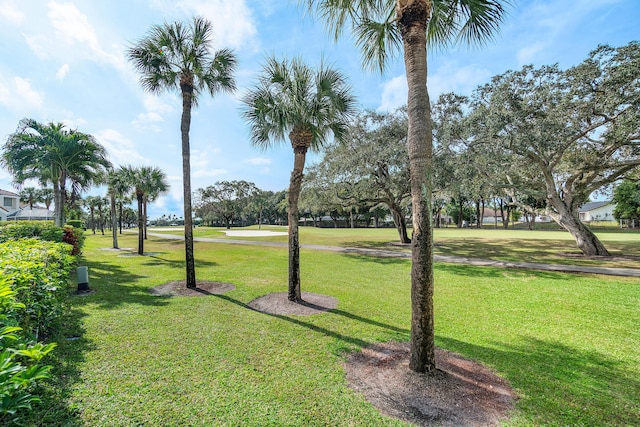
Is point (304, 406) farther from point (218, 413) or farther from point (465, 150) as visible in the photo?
point (465, 150)

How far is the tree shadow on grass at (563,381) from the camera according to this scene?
3115 mm

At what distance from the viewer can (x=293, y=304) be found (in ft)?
23.7

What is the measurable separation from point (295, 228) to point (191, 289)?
4259mm

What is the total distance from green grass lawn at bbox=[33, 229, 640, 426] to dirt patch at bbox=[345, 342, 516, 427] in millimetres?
198

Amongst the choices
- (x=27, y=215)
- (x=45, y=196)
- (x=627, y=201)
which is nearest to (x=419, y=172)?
(x=627, y=201)

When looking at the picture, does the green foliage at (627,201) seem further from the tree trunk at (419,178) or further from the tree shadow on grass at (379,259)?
the tree trunk at (419,178)

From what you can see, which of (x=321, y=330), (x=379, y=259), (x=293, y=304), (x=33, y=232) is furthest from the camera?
(x=379, y=259)

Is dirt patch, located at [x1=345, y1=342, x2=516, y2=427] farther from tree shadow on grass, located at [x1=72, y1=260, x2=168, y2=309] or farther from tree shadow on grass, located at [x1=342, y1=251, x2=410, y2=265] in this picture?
tree shadow on grass, located at [x1=342, y1=251, x2=410, y2=265]

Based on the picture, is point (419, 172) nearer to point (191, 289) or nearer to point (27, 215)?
point (191, 289)

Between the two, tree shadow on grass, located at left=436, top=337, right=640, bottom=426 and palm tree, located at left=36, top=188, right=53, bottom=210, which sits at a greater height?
palm tree, located at left=36, top=188, right=53, bottom=210

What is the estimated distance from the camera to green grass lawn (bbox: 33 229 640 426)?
3.10 metres

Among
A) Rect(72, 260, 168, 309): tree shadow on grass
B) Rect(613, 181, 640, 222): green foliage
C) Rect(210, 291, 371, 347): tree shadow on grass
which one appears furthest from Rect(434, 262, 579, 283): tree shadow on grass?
Rect(613, 181, 640, 222): green foliage

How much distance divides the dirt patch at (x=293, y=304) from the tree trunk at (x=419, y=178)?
324 centimetres

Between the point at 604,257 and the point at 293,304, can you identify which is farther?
the point at 604,257
